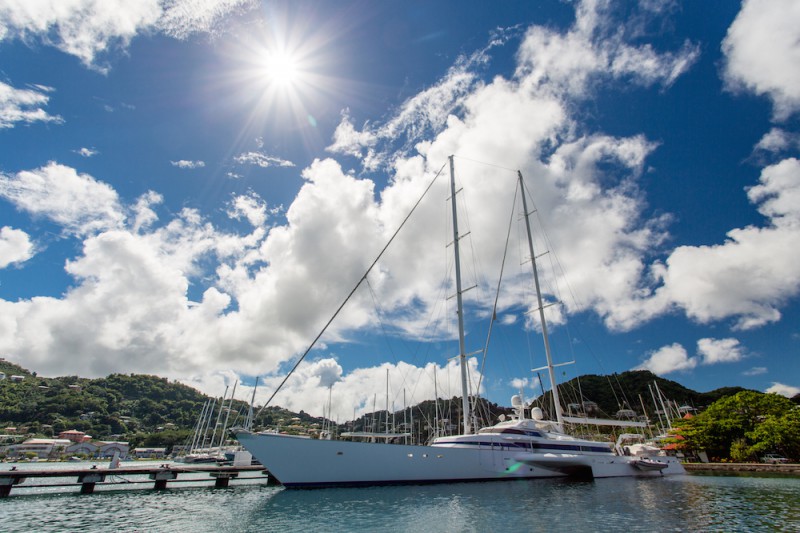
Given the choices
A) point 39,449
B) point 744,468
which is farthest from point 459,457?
point 39,449

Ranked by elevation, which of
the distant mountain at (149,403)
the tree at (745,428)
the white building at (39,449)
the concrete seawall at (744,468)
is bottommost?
the white building at (39,449)

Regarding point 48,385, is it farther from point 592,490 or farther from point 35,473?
point 592,490

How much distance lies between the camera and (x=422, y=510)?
15.7 metres

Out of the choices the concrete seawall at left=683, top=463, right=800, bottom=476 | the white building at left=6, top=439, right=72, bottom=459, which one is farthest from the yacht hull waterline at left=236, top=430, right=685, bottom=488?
the white building at left=6, top=439, right=72, bottom=459

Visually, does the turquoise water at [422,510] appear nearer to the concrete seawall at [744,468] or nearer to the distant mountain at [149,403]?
the concrete seawall at [744,468]

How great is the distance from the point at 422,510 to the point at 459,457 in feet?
29.8

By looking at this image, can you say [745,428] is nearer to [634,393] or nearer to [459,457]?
[459,457]

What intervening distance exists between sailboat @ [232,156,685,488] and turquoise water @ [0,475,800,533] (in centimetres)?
95

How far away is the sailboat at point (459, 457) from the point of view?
20938 mm

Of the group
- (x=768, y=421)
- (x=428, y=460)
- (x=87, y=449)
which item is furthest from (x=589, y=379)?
(x=87, y=449)

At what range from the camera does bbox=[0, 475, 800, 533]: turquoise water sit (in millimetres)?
12953

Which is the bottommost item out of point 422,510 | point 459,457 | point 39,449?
point 39,449

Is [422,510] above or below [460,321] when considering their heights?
below

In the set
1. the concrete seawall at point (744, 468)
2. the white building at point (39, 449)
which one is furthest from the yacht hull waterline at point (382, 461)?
the white building at point (39, 449)
